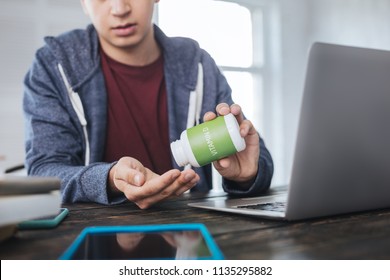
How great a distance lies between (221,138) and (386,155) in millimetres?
187

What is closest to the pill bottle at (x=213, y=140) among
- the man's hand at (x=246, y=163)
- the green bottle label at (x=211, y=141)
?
the green bottle label at (x=211, y=141)

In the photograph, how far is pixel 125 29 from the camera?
95 cm

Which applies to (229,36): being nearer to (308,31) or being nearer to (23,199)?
(308,31)

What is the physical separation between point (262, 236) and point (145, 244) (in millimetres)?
97

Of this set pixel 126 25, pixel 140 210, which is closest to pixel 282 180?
pixel 126 25

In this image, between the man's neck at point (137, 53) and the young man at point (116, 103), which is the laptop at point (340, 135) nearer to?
the young man at point (116, 103)

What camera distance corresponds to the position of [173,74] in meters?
1.01

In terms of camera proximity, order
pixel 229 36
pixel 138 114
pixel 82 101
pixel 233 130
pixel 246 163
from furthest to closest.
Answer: pixel 229 36, pixel 138 114, pixel 82 101, pixel 246 163, pixel 233 130

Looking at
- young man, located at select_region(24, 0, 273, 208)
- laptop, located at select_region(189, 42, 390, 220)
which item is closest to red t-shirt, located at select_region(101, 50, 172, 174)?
young man, located at select_region(24, 0, 273, 208)

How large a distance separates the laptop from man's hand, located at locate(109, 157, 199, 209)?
0.10 m

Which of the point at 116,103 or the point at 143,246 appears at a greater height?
the point at 116,103

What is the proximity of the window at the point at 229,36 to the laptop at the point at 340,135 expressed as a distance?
202 cm

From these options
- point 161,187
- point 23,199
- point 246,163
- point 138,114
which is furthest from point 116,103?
point 23,199
